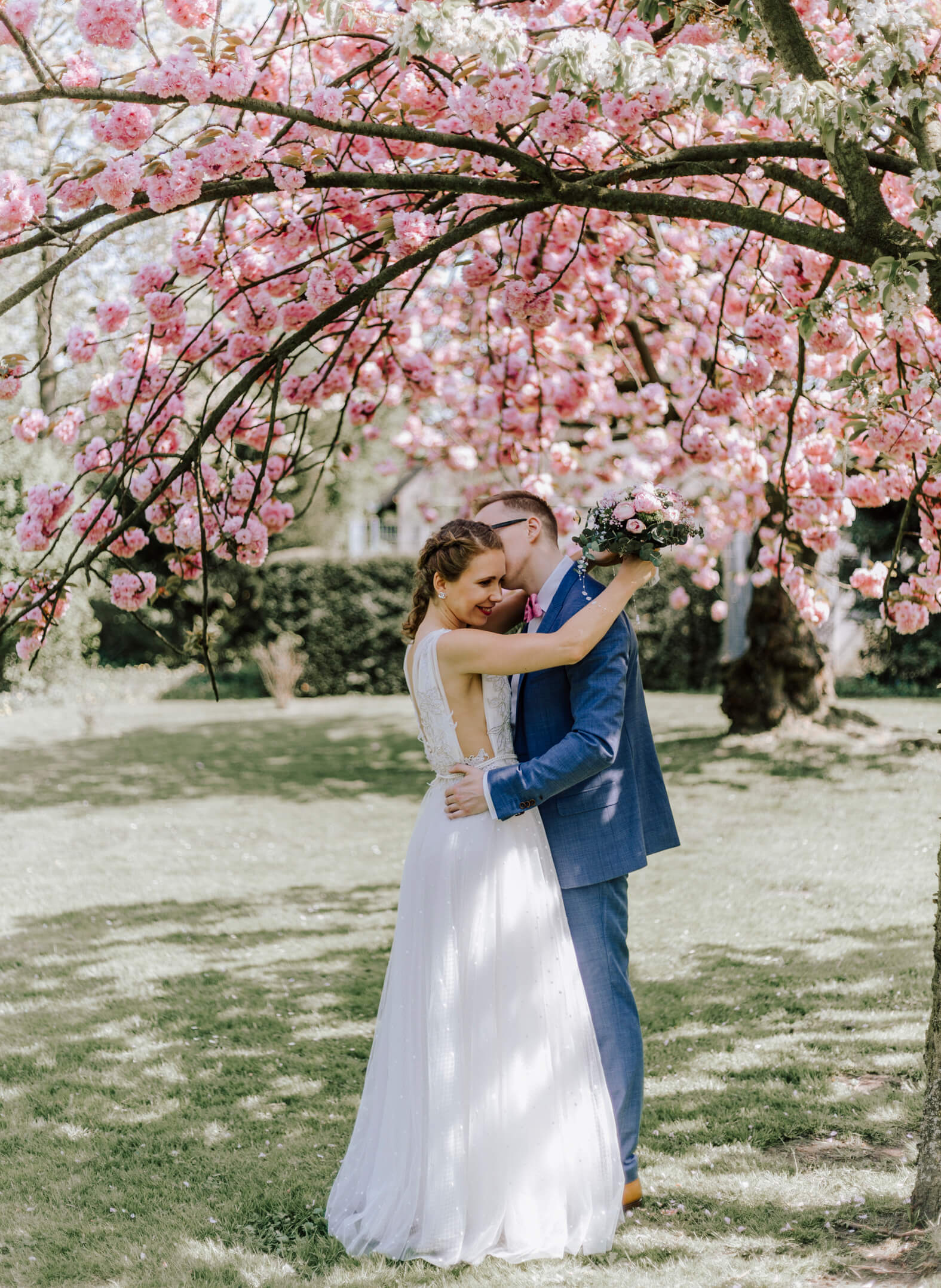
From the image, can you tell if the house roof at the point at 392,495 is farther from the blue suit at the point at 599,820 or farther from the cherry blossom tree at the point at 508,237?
the blue suit at the point at 599,820

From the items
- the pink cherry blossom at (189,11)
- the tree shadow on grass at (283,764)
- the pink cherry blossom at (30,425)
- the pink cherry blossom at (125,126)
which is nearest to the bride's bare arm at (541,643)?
the pink cherry blossom at (125,126)

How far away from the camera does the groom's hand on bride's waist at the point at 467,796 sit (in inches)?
114

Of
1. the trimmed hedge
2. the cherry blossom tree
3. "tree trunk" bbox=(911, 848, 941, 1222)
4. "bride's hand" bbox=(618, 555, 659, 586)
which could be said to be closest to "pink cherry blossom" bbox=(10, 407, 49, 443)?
the cherry blossom tree

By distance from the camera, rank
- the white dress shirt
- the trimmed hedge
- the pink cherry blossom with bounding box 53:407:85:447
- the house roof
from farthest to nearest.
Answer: the house roof, the trimmed hedge, the pink cherry blossom with bounding box 53:407:85:447, the white dress shirt

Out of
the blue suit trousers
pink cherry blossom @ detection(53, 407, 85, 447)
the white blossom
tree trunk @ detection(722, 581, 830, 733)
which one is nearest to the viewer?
the white blossom

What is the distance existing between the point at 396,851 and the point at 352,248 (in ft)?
15.2

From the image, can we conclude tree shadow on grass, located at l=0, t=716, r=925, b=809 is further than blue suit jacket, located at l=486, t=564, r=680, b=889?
Yes

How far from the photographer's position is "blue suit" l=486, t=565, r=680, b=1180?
2926mm

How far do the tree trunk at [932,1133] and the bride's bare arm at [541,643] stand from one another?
40.1 inches

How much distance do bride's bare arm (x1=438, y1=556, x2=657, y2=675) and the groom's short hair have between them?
351mm

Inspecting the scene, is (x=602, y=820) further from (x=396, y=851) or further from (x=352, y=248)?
(x=396, y=851)

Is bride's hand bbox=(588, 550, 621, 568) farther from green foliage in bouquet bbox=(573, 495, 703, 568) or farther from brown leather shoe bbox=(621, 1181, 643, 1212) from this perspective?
brown leather shoe bbox=(621, 1181, 643, 1212)

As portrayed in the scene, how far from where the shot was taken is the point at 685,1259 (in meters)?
2.73

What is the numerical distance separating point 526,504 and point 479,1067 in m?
1.50
